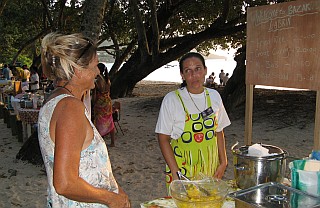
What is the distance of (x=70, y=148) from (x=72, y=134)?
0.06 metres

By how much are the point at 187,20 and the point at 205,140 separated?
1394 centimetres

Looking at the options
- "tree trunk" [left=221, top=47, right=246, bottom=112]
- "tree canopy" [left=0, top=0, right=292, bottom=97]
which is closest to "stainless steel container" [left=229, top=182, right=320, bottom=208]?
"tree trunk" [left=221, top=47, right=246, bottom=112]

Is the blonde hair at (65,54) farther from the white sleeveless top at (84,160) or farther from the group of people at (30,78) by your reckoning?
the group of people at (30,78)

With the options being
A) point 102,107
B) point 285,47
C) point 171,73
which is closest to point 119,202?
point 285,47

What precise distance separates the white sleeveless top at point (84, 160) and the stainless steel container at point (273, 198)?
629 millimetres

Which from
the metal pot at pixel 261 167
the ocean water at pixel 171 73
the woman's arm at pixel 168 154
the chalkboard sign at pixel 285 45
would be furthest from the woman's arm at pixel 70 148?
the ocean water at pixel 171 73

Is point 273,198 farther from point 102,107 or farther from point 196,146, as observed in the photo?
point 102,107

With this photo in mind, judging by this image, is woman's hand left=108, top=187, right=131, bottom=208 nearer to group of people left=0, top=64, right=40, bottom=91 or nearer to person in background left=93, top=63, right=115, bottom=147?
person in background left=93, top=63, right=115, bottom=147

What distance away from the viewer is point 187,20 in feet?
52.4

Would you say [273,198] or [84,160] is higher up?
[84,160]

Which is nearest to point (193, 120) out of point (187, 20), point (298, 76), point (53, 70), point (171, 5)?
point (53, 70)

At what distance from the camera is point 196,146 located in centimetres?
260

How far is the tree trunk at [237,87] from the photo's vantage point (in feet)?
30.8

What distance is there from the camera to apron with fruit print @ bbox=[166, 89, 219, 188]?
258cm
